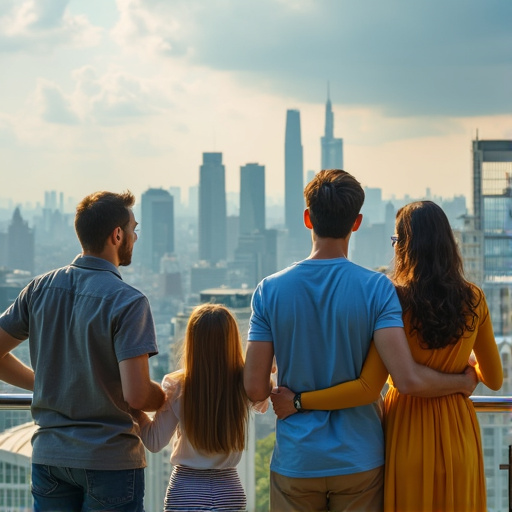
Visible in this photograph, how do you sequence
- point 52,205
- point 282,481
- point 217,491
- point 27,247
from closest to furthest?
point 282,481 < point 217,491 < point 27,247 < point 52,205

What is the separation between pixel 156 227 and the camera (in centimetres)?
7738

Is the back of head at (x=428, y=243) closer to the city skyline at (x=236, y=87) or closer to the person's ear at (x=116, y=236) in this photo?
the person's ear at (x=116, y=236)

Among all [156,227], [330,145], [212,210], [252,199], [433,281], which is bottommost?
[433,281]

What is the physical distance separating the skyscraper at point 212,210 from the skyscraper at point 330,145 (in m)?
10.9

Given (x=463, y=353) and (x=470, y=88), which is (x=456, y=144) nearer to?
(x=470, y=88)

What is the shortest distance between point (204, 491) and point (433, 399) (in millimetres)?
585

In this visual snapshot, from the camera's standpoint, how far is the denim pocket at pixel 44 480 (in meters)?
1.86

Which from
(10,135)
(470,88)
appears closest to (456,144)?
(470,88)

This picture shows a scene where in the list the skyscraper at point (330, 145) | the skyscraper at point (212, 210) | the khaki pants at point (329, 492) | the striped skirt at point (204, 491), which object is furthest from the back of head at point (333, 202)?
the skyscraper at point (330, 145)

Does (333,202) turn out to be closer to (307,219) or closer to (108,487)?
(307,219)

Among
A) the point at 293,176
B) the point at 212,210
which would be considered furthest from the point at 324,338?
the point at 293,176

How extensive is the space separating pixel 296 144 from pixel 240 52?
37.6ft

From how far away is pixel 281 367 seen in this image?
1.79 m

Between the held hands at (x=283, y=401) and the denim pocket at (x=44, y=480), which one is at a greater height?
the held hands at (x=283, y=401)
